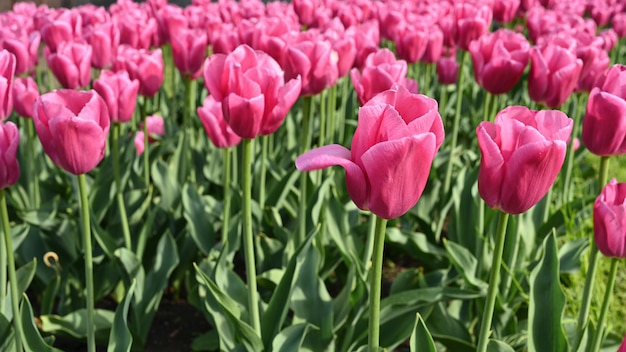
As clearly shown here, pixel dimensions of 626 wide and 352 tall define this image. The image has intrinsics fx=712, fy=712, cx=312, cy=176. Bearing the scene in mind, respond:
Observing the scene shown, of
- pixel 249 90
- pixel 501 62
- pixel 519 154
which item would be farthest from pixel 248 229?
pixel 501 62

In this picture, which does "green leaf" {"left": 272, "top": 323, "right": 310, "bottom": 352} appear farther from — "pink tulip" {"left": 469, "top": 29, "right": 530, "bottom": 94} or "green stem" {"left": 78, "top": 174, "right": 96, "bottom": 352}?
"pink tulip" {"left": 469, "top": 29, "right": 530, "bottom": 94}

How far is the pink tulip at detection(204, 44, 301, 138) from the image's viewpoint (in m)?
1.49

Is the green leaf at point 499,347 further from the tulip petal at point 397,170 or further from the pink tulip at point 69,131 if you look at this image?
the pink tulip at point 69,131

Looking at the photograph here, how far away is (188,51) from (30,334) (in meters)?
1.34

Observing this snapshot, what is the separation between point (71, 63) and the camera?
231cm

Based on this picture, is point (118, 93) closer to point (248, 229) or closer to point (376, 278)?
point (248, 229)

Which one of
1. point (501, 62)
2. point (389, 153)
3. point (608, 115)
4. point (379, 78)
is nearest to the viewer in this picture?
point (389, 153)

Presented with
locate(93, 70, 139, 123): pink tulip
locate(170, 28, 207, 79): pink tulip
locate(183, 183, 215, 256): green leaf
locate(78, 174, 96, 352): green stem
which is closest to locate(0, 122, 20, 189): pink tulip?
locate(78, 174, 96, 352): green stem

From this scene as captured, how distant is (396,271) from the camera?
A: 2992 mm

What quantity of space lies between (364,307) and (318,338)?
0.17m

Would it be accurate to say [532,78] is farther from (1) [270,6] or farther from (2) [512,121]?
(1) [270,6]

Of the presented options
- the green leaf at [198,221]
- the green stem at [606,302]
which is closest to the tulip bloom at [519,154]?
the green stem at [606,302]

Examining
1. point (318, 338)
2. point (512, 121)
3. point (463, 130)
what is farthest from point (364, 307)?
point (463, 130)

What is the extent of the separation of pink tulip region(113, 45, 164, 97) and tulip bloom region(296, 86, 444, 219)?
1.38 metres
